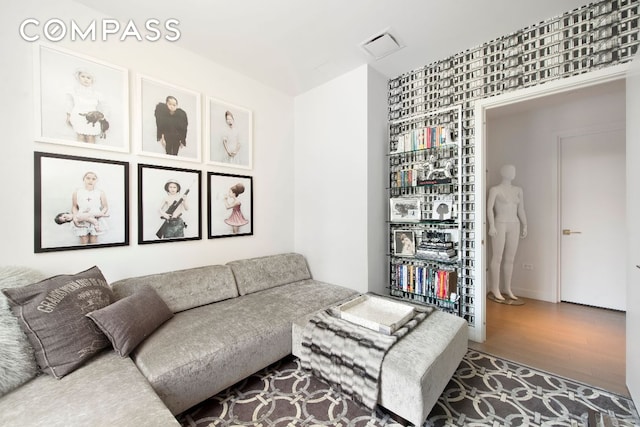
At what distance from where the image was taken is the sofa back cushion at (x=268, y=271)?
2.52 meters

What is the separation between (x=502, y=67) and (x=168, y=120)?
9.77ft

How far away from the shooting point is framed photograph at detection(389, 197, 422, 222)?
2.67 metres

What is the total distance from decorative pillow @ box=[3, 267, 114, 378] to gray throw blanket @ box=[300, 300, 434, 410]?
121 cm

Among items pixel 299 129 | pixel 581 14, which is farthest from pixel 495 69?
pixel 299 129

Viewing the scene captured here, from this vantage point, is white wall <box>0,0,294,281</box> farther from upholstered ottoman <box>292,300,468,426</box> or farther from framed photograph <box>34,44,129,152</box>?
upholstered ottoman <box>292,300,468,426</box>

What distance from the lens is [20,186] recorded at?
1.68 metres

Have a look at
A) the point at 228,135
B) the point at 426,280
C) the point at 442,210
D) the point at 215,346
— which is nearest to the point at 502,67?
the point at 442,210

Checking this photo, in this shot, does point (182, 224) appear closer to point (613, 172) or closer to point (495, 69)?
point (495, 69)

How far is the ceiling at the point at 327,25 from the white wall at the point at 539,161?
1479mm

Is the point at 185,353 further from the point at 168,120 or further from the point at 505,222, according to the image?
the point at 505,222


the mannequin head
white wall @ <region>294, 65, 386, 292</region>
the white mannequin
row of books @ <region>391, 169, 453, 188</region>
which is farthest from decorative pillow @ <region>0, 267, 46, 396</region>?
the mannequin head

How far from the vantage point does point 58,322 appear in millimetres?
1335

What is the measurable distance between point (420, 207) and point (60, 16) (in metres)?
3.25

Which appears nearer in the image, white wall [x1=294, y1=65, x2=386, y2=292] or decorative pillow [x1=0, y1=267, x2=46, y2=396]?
decorative pillow [x1=0, y1=267, x2=46, y2=396]
